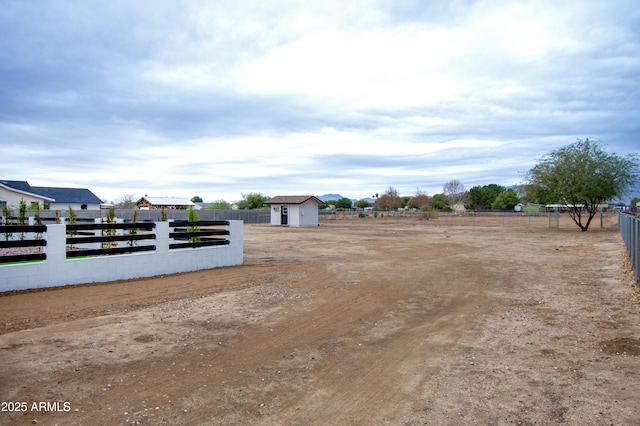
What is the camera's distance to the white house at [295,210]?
44.3 m

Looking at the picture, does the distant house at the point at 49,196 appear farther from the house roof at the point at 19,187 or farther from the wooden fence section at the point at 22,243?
the wooden fence section at the point at 22,243

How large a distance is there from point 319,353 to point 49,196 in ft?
199

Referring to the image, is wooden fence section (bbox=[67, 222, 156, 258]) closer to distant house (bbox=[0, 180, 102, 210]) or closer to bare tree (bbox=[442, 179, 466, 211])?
distant house (bbox=[0, 180, 102, 210])

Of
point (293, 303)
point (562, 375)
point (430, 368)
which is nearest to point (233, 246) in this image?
point (293, 303)

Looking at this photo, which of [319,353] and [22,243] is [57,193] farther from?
[319,353]

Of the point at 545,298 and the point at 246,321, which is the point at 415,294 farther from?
the point at 246,321

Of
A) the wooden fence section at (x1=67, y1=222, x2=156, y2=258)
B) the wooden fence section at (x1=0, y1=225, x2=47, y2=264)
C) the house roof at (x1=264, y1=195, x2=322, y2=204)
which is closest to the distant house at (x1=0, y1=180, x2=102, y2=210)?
the house roof at (x1=264, y1=195, x2=322, y2=204)

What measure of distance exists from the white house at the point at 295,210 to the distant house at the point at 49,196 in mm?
23136

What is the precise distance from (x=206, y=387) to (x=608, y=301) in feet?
26.7

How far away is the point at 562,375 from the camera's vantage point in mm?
4918

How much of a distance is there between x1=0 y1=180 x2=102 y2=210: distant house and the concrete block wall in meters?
40.4

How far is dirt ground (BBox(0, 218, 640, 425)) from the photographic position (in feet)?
13.3

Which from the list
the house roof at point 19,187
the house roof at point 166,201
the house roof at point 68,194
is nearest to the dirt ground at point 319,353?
the house roof at point 19,187

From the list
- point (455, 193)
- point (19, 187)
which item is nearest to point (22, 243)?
point (19, 187)
